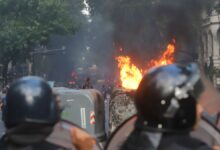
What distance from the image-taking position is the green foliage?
4134 centimetres

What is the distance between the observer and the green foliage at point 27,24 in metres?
41.3

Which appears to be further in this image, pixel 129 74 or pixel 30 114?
pixel 129 74

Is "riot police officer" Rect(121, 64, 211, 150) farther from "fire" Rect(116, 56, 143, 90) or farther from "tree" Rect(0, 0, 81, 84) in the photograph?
"tree" Rect(0, 0, 81, 84)

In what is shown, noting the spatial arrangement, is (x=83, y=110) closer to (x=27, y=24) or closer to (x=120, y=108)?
(x=120, y=108)

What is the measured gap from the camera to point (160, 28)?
1066 inches

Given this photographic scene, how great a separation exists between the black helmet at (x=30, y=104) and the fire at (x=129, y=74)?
1280cm

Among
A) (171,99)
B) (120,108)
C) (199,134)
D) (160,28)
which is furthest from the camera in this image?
(160,28)

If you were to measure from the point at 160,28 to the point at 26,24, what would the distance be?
17.8 metres

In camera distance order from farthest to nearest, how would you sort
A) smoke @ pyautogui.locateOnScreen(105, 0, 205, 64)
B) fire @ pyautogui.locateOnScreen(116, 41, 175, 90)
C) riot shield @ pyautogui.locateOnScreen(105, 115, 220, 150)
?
smoke @ pyautogui.locateOnScreen(105, 0, 205, 64) < fire @ pyautogui.locateOnScreen(116, 41, 175, 90) < riot shield @ pyautogui.locateOnScreen(105, 115, 220, 150)

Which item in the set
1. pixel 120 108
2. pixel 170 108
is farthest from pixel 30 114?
pixel 120 108

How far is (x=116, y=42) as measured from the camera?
A: 27.3 meters

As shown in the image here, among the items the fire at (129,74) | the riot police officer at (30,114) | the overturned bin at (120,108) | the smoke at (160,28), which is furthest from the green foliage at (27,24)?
the riot police officer at (30,114)

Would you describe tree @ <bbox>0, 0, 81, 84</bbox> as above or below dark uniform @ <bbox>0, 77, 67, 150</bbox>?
above

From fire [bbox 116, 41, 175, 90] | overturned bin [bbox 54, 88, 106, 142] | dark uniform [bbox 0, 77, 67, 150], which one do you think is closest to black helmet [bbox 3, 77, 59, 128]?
dark uniform [bbox 0, 77, 67, 150]
